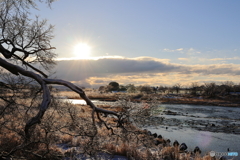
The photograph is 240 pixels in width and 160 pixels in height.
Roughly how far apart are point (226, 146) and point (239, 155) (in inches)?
66.2

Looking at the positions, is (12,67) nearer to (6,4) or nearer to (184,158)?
(6,4)

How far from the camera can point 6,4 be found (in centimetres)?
695

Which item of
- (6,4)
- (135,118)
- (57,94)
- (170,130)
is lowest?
(170,130)

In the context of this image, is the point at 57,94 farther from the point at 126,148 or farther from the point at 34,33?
the point at 126,148

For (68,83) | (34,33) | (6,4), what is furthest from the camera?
(34,33)

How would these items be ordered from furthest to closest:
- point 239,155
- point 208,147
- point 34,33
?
point 208,147 < point 239,155 < point 34,33

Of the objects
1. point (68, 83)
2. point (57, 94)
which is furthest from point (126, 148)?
point (68, 83)

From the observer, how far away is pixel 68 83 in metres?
5.18

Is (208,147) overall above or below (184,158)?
below

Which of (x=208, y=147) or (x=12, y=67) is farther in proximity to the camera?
(x=208, y=147)

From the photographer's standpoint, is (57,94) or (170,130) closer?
(57,94)

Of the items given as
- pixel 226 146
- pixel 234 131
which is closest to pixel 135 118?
pixel 226 146

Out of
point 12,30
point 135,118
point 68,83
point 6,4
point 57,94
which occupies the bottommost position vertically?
point 135,118

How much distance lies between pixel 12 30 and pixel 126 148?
6412mm
